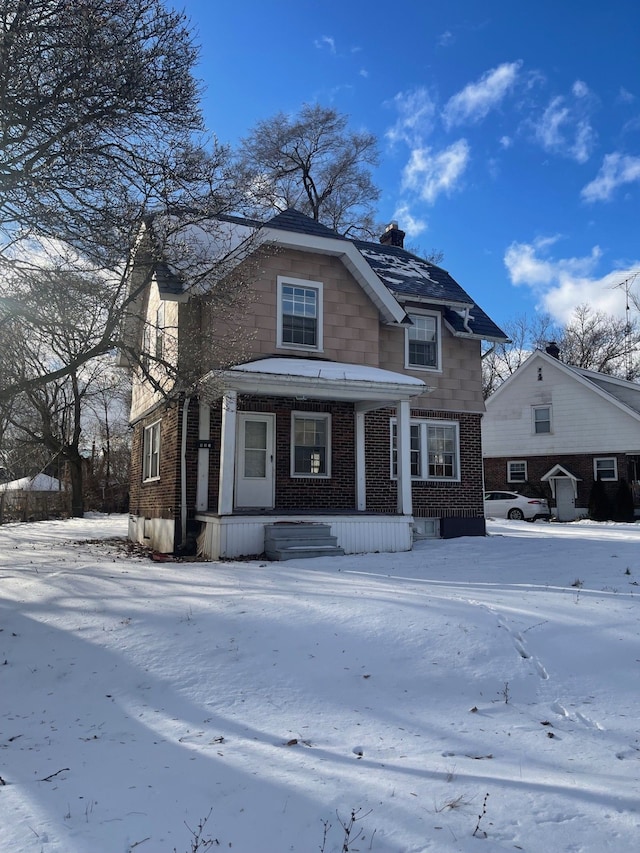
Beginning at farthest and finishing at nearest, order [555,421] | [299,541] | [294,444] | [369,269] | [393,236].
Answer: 1. [555,421]
2. [393,236]
3. [369,269]
4. [294,444]
5. [299,541]

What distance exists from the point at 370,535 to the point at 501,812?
9296 millimetres

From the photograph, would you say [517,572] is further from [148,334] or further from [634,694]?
[148,334]

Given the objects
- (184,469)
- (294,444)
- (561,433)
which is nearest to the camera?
(184,469)

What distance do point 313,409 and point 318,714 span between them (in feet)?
31.3

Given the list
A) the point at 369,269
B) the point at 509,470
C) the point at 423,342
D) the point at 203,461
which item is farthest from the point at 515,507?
the point at 203,461

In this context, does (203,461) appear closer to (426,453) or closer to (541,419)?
(426,453)

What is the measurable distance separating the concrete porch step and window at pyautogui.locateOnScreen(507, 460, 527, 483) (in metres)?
20.4

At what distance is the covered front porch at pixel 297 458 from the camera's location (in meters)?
11.6

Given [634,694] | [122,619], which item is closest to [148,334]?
[122,619]

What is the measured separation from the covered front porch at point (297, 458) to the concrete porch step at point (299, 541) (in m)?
0.22

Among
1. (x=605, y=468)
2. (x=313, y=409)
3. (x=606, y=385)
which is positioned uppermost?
(x=606, y=385)

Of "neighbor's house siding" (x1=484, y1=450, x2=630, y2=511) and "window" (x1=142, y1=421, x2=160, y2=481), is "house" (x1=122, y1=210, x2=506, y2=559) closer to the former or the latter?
"window" (x1=142, y1=421, x2=160, y2=481)

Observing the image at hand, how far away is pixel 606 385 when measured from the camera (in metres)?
30.2

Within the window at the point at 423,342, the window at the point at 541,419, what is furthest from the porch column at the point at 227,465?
the window at the point at 541,419
